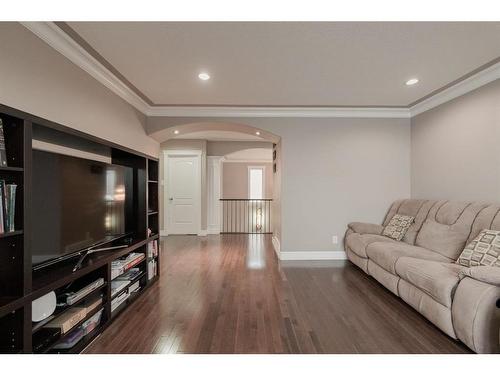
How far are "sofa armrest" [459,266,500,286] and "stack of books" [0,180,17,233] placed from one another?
114 inches

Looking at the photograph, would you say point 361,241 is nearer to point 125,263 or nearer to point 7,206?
point 125,263

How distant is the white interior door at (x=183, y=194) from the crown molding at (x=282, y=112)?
2403mm

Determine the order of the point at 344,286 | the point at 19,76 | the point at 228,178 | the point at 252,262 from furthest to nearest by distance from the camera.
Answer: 1. the point at 228,178
2. the point at 252,262
3. the point at 344,286
4. the point at 19,76

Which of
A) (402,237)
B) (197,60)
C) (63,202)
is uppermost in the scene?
(197,60)

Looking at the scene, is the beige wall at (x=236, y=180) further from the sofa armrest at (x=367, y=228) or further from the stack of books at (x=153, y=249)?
the stack of books at (x=153, y=249)

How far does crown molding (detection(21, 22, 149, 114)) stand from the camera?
163 cm

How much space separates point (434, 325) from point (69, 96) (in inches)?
140

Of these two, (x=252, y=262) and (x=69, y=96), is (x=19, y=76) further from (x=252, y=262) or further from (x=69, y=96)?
(x=252, y=262)

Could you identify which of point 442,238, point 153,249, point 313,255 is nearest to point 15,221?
point 153,249

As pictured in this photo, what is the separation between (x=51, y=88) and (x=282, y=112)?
2763 millimetres

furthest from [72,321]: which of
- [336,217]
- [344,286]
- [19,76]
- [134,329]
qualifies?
[336,217]

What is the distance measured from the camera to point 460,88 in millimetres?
2750

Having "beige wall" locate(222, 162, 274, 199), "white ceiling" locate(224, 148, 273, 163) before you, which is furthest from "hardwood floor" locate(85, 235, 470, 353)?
"beige wall" locate(222, 162, 274, 199)

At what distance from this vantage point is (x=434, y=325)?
6.28 feet
